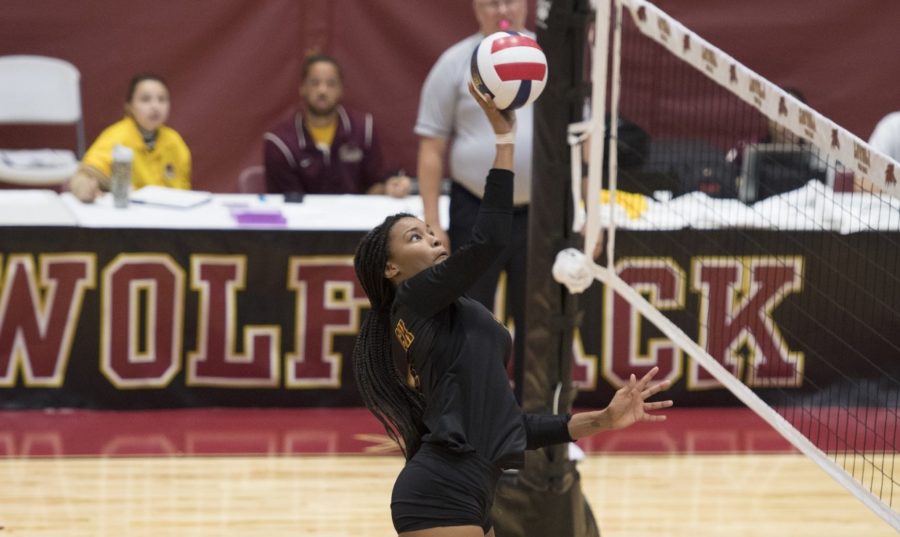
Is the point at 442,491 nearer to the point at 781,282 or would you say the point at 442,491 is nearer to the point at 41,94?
the point at 781,282

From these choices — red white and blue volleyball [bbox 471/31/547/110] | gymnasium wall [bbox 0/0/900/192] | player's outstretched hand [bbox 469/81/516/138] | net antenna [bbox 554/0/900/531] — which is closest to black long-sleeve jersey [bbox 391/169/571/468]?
player's outstretched hand [bbox 469/81/516/138]

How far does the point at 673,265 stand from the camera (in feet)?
23.4

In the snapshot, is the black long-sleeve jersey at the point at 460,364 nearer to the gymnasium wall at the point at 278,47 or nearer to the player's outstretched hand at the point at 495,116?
the player's outstretched hand at the point at 495,116

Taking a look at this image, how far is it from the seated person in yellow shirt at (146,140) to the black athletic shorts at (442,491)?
470cm

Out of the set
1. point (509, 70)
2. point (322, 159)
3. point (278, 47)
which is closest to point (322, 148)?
point (322, 159)

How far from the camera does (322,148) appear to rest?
8.30m

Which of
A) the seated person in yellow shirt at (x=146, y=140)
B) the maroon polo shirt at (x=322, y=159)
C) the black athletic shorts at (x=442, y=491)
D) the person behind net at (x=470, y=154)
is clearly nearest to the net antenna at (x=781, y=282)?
the person behind net at (x=470, y=154)

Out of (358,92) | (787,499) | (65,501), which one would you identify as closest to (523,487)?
(787,499)

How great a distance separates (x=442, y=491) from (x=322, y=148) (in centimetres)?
495

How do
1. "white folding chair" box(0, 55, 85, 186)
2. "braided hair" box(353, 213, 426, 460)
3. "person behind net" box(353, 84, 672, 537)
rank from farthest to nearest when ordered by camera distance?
1. "white folding chair" box(0, 55, 85, 186)
2. "braided hair" box(353, 213, 426, 460)
3. "person behind net" box(353, 84, 672, 537)

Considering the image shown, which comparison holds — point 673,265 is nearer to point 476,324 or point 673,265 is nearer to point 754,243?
point 754,243

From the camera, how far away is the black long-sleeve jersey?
3547 millimetres

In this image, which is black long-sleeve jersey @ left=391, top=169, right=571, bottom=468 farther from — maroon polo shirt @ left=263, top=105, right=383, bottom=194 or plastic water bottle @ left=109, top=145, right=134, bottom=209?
maroon polo shirt @ left=263, top=105, right=383, bottom=194

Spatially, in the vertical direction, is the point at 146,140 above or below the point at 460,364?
above
